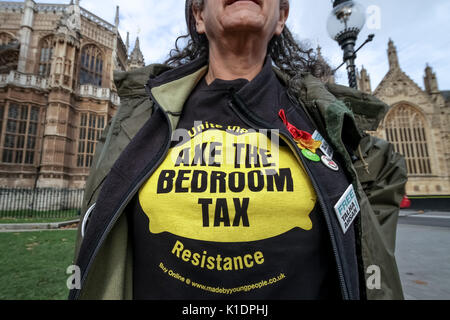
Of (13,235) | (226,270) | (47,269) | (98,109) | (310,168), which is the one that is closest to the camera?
(226,270)

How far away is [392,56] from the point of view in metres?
28.6

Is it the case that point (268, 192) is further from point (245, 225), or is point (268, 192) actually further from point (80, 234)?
point (80, 234)

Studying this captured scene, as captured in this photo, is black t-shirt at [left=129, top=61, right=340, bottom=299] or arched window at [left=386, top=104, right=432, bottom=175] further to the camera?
arched window at [left=386, top=104, right=432, bottom=175]

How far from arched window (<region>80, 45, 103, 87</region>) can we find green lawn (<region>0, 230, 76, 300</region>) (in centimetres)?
1924

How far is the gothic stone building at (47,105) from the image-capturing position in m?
17.1

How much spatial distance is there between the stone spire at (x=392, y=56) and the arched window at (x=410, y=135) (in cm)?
506

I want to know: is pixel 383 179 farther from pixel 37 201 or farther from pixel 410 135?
pixel 410 135

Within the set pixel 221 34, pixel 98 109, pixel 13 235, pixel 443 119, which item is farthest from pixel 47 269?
pixel 443 119

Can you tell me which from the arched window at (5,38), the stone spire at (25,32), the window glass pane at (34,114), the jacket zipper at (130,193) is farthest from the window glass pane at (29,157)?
the jacket zipper at (130,193)

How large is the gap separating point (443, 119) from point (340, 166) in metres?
36.3

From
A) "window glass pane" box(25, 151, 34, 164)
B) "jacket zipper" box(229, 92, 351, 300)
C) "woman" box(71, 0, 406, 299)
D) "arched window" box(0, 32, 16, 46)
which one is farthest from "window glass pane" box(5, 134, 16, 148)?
"jacket zipper" box(229, 92, 351, 300)

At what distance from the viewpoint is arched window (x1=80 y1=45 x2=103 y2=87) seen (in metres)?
21.8

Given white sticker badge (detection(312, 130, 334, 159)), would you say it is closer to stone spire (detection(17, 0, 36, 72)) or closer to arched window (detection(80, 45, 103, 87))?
arched window (detection(80, 45, 103, 87))

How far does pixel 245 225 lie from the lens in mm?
1001
